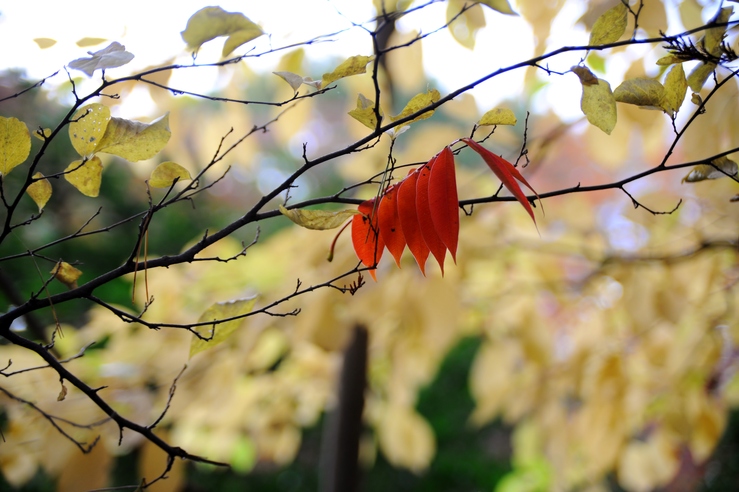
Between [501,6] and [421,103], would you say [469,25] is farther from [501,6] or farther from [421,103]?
[421,103]

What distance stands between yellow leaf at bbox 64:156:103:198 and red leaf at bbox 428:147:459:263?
23 centimetres

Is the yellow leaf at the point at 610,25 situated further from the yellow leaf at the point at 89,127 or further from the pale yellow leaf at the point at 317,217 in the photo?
the yellow leaf at the point at 89,127

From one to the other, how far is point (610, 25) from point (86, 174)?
0.37m

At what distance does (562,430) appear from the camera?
4.54ft

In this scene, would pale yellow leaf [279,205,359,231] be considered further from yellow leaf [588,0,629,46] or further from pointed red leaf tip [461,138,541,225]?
yellow leaf [588,0,629,46]

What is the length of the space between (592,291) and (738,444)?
2107mm

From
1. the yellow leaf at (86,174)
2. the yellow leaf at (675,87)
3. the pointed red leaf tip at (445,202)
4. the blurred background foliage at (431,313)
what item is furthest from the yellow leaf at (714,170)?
the yellow leaf at (86,174)

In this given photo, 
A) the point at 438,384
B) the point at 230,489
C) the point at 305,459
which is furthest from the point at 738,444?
the point at 230,489

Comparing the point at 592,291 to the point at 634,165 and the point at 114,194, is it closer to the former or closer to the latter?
the point at 114,194

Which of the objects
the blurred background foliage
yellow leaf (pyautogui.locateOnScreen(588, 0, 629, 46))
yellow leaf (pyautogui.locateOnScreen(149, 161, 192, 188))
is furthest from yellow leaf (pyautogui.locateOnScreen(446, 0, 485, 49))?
yellow leaf (pyautogui.locateOnScreen(149, 161, 192, 188))

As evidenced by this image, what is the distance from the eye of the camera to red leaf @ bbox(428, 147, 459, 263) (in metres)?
0.31

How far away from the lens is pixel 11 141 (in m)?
0.35

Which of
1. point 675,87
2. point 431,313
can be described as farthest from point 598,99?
point 431,313

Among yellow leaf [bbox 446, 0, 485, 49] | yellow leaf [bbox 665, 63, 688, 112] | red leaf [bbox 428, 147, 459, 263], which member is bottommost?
red leaf [bbox 428, 147, 459, 263]
